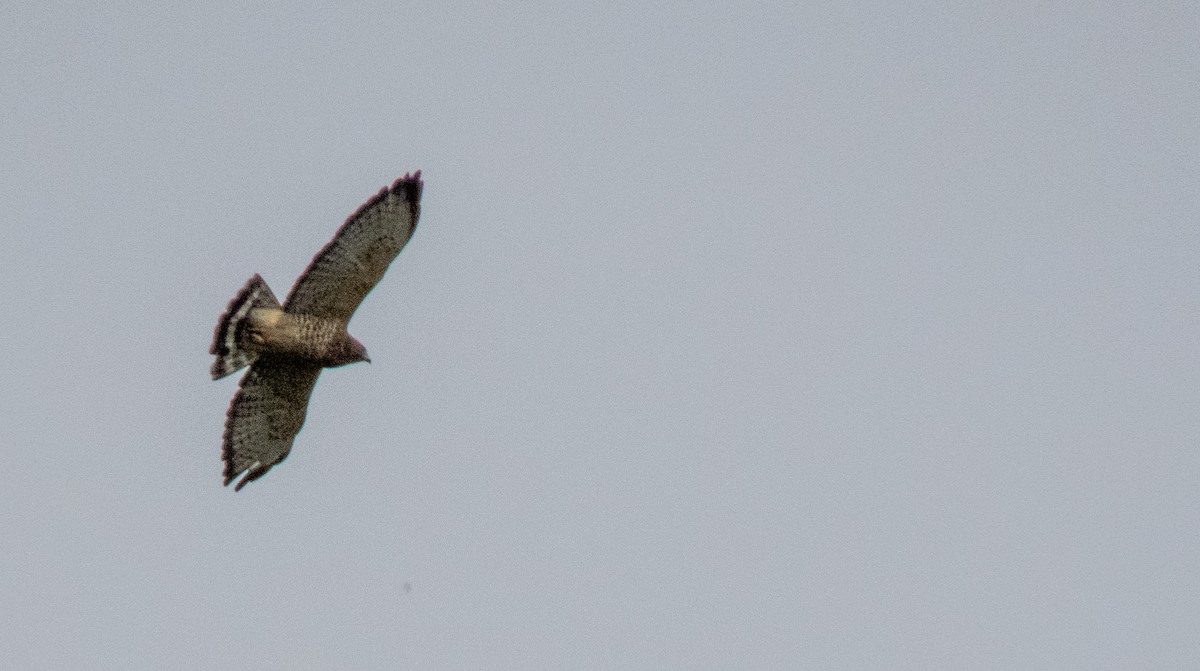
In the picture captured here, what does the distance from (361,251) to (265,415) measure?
81.6 inches

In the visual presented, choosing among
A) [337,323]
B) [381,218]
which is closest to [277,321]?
[337,323]

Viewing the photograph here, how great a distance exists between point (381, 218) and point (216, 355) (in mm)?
1827

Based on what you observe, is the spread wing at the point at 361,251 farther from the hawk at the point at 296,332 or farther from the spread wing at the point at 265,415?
the spread wing at the point at 265,415

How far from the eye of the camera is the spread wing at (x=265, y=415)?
1305 centimetres

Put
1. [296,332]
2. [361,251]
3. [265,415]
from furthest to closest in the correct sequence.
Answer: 1. [265,415]
2. [296,332]
3. [361,251]

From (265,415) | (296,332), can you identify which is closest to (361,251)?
(296,332)

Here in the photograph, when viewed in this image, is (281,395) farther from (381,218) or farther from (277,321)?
(381,218)

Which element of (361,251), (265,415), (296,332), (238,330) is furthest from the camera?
(265,415)

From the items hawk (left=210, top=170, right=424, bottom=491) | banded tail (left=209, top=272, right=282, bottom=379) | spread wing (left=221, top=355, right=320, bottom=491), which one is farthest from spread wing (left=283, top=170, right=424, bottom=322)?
spread wing (left=221, top=355, right=320, bottom=491)

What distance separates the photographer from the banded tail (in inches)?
488

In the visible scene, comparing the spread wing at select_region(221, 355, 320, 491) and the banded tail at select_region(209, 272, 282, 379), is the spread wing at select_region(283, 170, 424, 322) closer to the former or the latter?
the banded tail at select_region(209, 272, 282, 379)

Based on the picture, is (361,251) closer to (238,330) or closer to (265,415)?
(238,330)

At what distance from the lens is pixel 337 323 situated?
1270cm

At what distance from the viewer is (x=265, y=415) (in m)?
13.4
